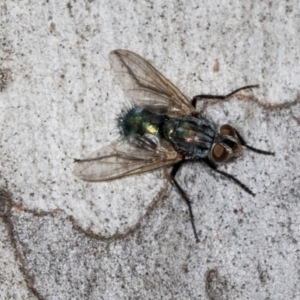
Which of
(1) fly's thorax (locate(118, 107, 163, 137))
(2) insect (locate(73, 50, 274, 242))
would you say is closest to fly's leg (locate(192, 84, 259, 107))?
(2) insect (locate(73, 50, 274, 242))

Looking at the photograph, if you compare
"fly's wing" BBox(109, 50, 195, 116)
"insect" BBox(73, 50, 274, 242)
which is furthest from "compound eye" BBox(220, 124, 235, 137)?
"fly's wing" BBox(109, 50, 195, 116)

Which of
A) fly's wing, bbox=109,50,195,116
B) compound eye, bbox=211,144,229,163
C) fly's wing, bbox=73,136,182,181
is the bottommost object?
fly's wing, bbox=73,136,182,181

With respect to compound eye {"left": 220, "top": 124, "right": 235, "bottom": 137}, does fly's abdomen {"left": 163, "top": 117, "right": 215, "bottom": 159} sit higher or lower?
lower

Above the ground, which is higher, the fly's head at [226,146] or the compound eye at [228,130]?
the compound eye at [228,130]

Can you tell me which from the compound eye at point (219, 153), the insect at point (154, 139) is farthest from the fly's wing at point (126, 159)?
the compound eye at point (219, 153)

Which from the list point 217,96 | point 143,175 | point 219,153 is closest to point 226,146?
point 219,153

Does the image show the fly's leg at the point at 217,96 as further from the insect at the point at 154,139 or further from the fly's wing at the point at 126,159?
the fly's wing at the point at 126,159

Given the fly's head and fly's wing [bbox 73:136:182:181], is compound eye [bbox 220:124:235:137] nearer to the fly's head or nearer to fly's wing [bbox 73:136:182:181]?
the fly's head

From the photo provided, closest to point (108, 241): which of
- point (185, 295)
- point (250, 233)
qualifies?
point (185, 295)
